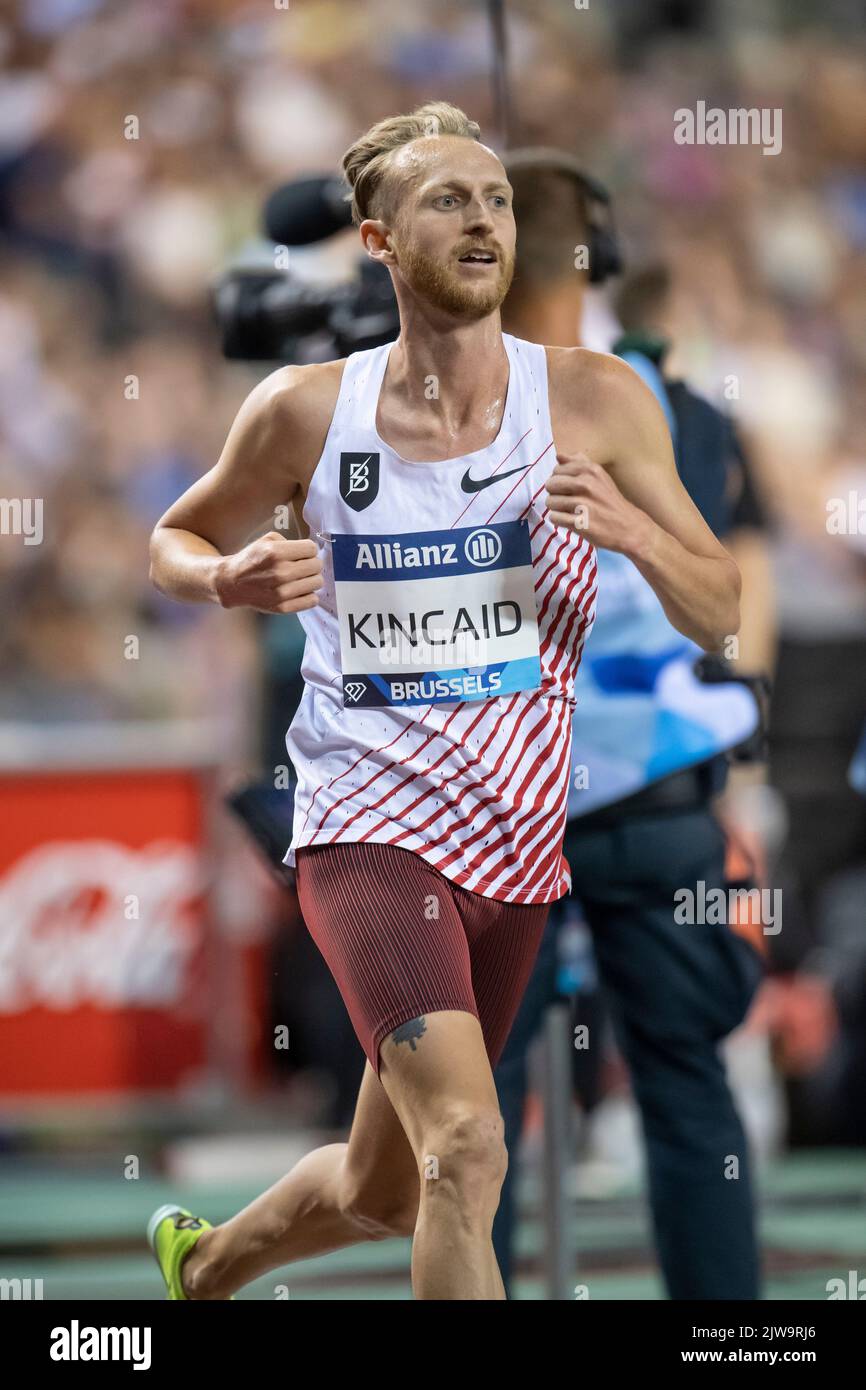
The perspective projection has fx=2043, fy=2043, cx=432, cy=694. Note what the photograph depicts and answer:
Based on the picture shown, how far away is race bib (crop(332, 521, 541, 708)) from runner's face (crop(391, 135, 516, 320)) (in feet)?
1.11

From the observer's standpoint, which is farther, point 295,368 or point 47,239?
point 47,239

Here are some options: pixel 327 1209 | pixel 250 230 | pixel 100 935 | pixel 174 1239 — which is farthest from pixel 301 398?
pixel 250 230

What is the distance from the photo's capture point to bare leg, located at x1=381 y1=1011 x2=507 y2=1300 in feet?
8.63

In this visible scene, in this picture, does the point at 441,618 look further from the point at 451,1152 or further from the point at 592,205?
the point at 592,205

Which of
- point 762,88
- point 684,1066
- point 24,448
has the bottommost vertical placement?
point 684,1066

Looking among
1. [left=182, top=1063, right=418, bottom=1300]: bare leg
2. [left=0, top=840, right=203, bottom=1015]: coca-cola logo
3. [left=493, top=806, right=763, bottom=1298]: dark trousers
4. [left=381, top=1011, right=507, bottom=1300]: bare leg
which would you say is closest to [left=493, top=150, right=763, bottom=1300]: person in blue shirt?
[left=493, top=806, right=763, bottom=1298]: dark trousers

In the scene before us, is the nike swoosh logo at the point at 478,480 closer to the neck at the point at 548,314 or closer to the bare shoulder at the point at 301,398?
the bare shoulder at the point at 301,398

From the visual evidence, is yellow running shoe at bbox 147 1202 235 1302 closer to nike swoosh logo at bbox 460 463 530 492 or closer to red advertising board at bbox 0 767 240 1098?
nike swoosh logo at bbox 460 463 530 492

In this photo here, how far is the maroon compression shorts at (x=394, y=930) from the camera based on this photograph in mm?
2764

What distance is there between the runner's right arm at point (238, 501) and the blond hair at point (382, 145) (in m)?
0.27

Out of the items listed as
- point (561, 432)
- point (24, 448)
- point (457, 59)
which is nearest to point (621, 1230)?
point (561, 432)

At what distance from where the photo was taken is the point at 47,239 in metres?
8.75
